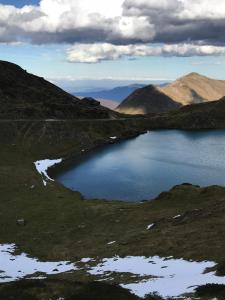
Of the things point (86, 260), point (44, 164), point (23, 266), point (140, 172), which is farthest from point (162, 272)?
point (44, 164)

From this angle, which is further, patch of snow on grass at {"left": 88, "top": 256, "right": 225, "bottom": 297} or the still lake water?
the still lake water

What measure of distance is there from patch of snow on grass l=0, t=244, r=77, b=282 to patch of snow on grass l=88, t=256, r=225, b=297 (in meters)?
4.31

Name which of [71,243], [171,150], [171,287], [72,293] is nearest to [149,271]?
[171,287]

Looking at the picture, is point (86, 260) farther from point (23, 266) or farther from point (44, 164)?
point (44, 164)

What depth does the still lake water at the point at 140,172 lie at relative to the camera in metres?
113

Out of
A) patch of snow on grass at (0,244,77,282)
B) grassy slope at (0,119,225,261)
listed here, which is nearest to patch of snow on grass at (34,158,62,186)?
grassy slope at (0,119,225,261)

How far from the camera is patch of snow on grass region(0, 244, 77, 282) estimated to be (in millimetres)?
43478

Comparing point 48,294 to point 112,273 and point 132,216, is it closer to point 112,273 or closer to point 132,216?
point 112,273

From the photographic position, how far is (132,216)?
69125mm

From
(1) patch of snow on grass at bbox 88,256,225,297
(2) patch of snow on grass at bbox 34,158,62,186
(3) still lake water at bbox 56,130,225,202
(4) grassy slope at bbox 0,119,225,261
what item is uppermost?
(1) patch of snow on grass at bbox 88,256,225,297

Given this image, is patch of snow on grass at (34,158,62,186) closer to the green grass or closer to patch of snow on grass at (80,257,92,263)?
the green grass

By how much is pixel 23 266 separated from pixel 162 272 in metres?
17.5

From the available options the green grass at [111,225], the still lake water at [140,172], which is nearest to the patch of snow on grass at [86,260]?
the green grass at [111,225]

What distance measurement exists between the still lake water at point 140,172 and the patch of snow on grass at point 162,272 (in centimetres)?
5847
